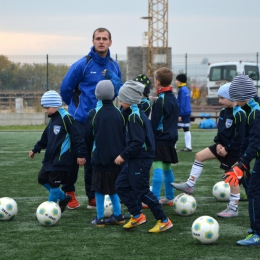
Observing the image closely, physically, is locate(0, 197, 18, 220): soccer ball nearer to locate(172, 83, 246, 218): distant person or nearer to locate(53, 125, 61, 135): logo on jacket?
locate(53, 125, 61, 135): logo on jacket

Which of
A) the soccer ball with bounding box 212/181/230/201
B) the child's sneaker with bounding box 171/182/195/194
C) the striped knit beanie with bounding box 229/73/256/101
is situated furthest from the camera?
the soccer ball with bounding box 212/181/230/201

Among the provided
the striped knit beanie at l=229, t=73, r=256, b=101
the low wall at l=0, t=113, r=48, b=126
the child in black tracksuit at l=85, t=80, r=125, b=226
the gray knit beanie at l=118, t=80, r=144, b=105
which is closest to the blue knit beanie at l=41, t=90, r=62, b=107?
the child in black tracksuit at l=85, t=80, r=125, b=226

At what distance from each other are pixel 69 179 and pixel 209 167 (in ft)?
16.5

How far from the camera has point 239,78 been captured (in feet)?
20.6

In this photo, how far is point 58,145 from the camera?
24.1 feet

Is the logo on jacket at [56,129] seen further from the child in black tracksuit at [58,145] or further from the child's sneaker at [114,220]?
the child's sneaker at [114,220]

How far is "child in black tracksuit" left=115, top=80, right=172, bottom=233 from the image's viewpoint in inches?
259

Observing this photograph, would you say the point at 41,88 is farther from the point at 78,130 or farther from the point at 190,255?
the point at 190,255

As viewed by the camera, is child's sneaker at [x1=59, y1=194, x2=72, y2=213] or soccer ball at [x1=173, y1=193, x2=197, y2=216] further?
child's sneaker at [x1=59, y1=194, x2=72, y2=213]

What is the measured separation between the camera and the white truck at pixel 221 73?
33.7m

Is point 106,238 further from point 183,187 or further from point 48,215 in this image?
point 183,187

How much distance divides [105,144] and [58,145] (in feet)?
2.40

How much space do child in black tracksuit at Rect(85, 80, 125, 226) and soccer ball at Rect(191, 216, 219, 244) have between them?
4.13 ft

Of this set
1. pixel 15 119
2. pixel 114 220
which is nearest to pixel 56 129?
pixel 114 220
